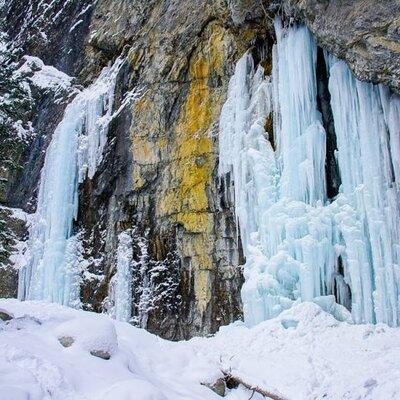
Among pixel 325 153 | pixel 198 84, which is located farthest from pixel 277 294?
pixel 198 84

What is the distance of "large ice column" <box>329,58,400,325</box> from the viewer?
9914 millimetres

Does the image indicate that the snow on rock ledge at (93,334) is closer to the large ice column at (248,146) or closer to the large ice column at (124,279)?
the large ice column at (248,146)

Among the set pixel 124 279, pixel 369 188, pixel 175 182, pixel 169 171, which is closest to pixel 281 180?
pixel 369 188

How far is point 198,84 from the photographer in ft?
53.0

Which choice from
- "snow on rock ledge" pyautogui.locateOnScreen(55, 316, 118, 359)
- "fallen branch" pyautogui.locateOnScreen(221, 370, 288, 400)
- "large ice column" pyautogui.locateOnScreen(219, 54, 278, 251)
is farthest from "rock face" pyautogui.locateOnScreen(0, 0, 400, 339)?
"snow on rock ledge" pyautogui.locateOnScreen(55, 316, 118, 359)

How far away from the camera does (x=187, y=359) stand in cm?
764

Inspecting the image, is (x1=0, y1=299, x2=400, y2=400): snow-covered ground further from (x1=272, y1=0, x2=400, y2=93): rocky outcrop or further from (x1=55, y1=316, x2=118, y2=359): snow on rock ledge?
(x1=272, y1=0, x2=400, y2=93): rocky outcrop

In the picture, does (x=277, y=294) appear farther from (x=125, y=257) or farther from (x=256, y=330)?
(x=125, y=257)

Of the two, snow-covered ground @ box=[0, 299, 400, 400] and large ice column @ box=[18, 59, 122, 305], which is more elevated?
large ice column @ box=[18, 59, 122, 305]

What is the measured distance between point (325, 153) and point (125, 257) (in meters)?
7.31

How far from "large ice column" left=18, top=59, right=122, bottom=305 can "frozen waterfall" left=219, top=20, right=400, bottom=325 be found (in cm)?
626

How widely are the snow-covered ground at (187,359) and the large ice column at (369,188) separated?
67cm

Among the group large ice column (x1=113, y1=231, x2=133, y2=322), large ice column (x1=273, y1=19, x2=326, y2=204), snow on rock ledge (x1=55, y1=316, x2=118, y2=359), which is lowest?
snow on rock ledge (x1=55, y1=316, x2=118, y2=359)

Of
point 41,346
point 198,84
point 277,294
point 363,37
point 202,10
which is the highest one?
point 202,10
